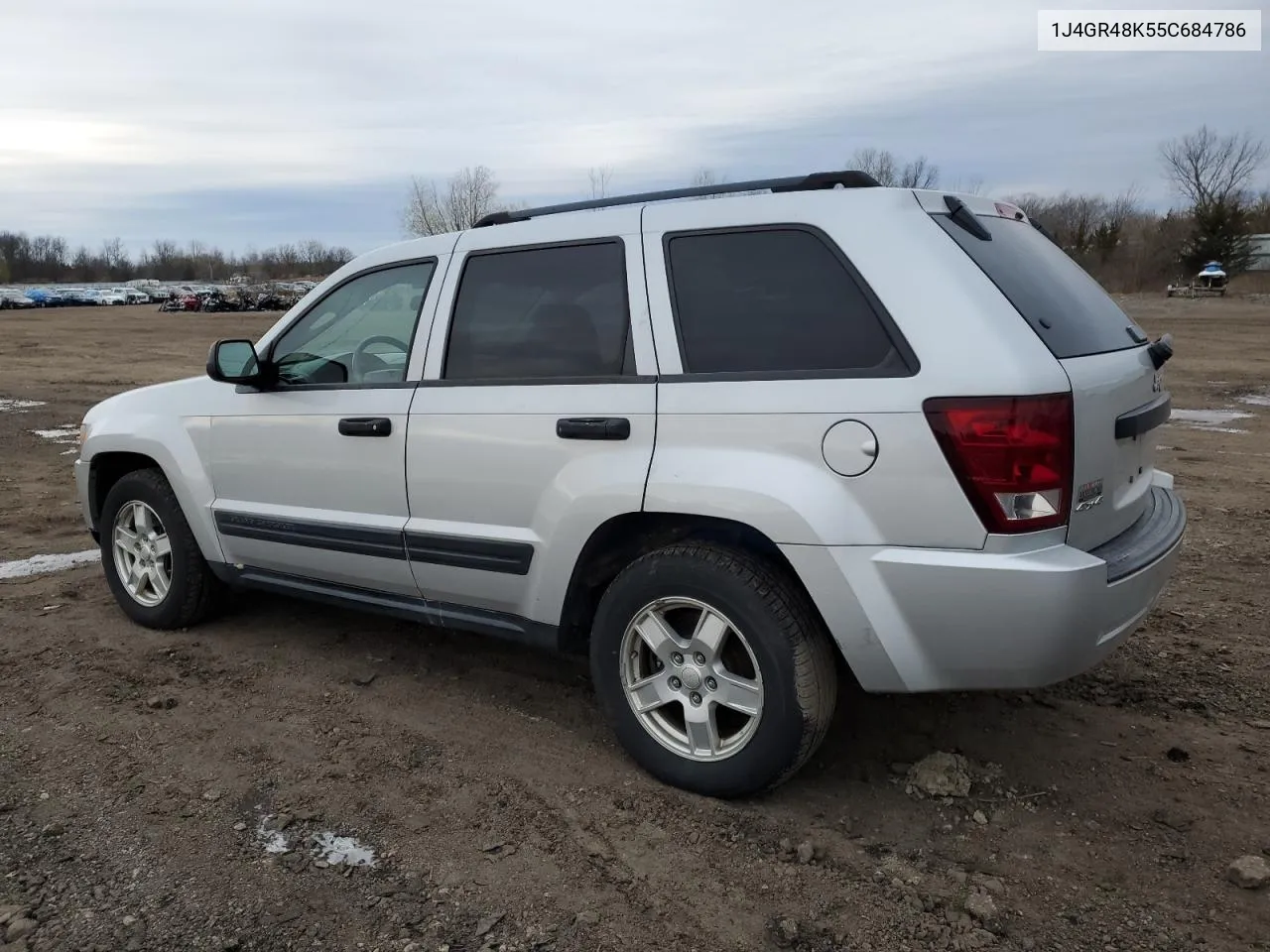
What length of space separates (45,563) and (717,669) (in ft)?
16.3

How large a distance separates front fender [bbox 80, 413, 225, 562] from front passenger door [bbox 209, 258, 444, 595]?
0.08m

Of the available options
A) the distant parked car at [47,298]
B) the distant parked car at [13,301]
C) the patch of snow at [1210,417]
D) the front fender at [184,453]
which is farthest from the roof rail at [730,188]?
the distant parked car at [47,298]

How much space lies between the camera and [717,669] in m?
3.14

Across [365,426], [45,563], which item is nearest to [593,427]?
[365,426]

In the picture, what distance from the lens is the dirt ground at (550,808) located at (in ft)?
8.74

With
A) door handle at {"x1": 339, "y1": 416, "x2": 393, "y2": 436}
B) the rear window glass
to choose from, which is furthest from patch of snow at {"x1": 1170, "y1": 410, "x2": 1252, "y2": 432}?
door handle at {"x1": 339, "y1": 416, "x2": 393, "y2": 436}

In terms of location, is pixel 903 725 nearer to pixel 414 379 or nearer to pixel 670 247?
pixel 670 247

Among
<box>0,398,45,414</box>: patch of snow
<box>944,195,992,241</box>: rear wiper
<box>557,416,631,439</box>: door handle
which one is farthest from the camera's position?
<box>0,398,45,414</box>: patch of snow

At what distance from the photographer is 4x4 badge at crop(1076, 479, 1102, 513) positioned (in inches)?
109

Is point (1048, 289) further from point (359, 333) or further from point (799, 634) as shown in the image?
point (359, 333)

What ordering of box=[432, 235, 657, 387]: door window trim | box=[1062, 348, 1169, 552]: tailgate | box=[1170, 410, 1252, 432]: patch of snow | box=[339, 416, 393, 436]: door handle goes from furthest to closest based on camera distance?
box=[1170, 410, 1252, 432]: patch of snow, box=[339, 416, 393, 436]: door handle, box=[432, 235, 657, 387]: door window trim, box=[1062, 348, 1169, 552]: tailgate

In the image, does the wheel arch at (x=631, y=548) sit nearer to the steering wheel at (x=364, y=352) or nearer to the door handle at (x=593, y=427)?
the door handle at (x=593, y=427)

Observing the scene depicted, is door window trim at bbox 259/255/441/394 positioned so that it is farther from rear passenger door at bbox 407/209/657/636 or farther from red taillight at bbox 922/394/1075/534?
red taillight at bbox 922/394/1075/534

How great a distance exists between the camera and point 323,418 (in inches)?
161
